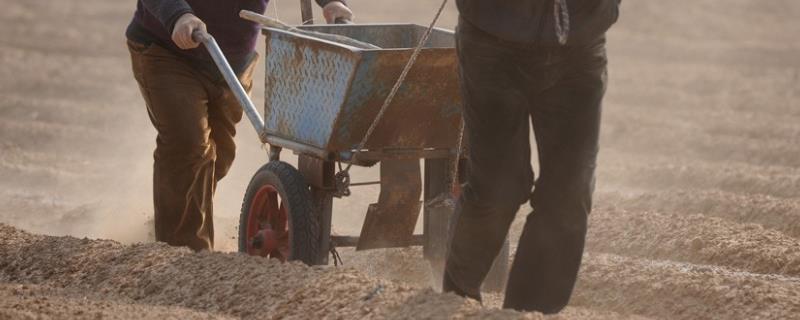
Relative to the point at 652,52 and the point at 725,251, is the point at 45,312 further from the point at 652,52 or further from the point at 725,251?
the point at 652,52

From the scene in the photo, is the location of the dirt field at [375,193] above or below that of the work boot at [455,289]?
below

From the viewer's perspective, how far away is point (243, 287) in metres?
6.17

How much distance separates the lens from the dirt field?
6.14 meters

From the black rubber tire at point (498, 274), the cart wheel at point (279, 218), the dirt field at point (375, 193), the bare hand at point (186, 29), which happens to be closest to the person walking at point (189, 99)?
the bare hand at point (186, 29)

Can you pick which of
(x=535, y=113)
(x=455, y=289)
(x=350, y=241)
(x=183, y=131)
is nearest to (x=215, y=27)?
(x=183, y=131)

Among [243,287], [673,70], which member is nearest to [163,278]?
[243,287]

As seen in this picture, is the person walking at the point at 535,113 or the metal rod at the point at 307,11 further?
the metal rod at the point at 307,11

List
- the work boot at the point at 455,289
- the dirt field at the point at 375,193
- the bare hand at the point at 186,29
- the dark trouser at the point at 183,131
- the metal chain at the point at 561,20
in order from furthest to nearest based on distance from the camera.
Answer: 1. the dark trouser at the point at 183,131
2. the bare hand at the point at 186,29
3. the dirt field at the point at 375,193
4. the work boot at the point at 455,289
5. the metal chain at the point at 561,20

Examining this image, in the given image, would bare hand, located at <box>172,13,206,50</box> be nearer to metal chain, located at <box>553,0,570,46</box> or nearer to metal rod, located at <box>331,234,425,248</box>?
metal rod, located at <box>331,234,425,248</box>

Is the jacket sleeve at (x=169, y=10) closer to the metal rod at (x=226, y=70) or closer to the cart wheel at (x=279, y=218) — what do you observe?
the metal rod at (x=226, y=70)

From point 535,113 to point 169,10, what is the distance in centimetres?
211

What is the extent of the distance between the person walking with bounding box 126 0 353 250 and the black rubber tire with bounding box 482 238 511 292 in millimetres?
1368

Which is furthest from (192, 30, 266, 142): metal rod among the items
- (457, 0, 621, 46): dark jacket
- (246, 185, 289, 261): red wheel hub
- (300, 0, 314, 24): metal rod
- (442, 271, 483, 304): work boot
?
(457, 0, 621, 46): dark jacket

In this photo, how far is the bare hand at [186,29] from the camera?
693cm
